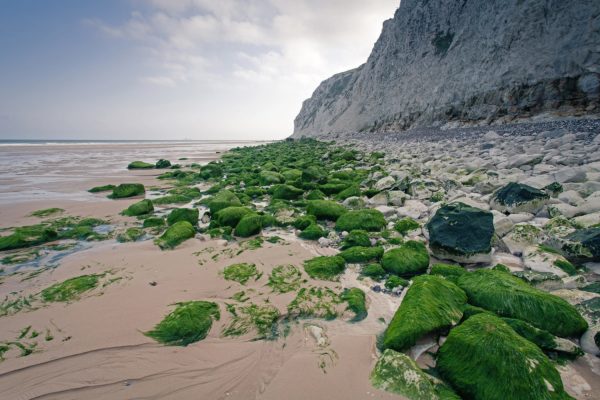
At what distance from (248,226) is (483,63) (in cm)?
2853

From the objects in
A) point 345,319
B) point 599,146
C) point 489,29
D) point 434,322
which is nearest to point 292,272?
point 345,319

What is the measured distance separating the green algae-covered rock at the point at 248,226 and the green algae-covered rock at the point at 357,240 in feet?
5.28

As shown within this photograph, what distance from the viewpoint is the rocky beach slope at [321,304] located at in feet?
6.46

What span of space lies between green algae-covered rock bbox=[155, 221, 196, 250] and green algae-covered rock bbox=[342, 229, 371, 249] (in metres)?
2.63

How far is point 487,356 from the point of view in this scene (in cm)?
181

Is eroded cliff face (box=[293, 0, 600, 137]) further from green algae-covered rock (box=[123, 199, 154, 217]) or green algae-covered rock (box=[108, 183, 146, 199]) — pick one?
green algae-covered rock (box=[108, 183, 146, 199])

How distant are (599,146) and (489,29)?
23.0 meters

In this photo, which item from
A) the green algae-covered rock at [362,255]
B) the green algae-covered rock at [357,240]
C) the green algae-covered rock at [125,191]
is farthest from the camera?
the green algae-covered rock at [125,191]

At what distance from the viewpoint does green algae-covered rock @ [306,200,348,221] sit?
546 centimetres

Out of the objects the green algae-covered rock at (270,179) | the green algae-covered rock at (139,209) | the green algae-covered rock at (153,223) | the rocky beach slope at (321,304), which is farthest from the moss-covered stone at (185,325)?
the green algae-covered rock at (270,179)

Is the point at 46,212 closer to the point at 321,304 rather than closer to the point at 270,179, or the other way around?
the point at 270,179

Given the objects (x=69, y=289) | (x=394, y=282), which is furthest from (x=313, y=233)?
(x=69, y=289)

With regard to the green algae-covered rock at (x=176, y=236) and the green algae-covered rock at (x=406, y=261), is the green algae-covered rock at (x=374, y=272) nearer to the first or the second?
the green algae-covered rock at (x=406, y=261)

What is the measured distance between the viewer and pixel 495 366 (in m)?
1.76
